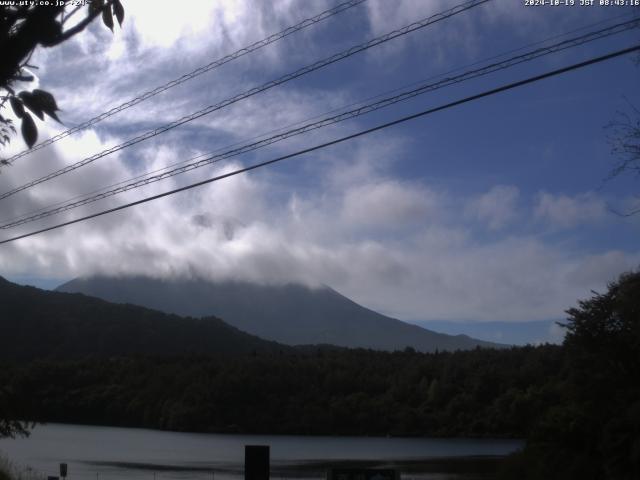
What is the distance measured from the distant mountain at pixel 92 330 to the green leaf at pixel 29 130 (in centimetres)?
11159

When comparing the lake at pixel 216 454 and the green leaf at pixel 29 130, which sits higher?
the green leaf at pixel 29 130

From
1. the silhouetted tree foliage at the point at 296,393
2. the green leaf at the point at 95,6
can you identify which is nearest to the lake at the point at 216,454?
the silhouetted tree foliage at the point at 296,393

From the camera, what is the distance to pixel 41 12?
3506 millimetres

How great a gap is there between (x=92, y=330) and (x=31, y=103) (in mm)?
155393

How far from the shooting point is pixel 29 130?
12.6 feet

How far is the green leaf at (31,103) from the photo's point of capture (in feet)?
12.6

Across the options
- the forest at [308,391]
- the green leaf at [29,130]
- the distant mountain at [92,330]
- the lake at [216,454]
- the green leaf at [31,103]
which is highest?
the distant mountain at [92,330]

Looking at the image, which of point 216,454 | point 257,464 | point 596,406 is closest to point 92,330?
point 216,454

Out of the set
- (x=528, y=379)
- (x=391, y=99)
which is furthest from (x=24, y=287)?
(x=391, y=99)

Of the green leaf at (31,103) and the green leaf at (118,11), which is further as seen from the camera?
the green leaf at (118,11)

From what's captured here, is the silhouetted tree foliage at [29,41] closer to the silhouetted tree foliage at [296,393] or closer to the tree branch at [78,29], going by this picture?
the tree branch at [78,29]

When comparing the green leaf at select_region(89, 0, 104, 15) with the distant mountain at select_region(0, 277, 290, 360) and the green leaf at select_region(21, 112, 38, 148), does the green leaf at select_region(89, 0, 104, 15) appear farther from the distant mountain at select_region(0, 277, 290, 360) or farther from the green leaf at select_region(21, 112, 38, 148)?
the distant mountain at select_region(0, 277, 290, 360)

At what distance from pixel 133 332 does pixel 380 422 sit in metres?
71.2

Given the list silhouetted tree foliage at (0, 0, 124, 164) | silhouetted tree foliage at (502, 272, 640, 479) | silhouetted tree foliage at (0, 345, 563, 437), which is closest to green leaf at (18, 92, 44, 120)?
silhouetted tree foliage at (0, 0, 124, 164)
